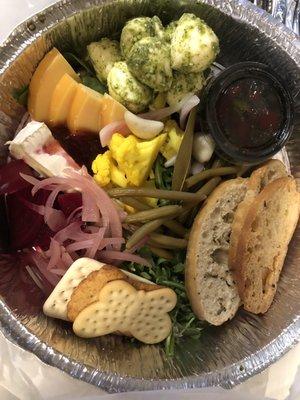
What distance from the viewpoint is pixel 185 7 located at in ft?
4.96

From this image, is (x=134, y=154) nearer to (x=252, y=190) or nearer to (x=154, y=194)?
(x=154, y=194)

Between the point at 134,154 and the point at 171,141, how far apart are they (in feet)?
0.43

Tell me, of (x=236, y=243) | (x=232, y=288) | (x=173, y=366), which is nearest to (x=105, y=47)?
(x=236, y=243)

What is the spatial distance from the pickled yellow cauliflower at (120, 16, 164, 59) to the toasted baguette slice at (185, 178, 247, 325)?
1.41 feet

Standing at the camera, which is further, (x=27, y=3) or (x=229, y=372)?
(x=27, y=3)

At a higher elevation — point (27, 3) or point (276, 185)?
point (27, 3)

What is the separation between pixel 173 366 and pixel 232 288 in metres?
0.27

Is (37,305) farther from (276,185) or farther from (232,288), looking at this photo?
(276,185)

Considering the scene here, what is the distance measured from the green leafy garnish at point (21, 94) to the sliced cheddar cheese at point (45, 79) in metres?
0.01

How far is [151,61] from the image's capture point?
55.4 inches

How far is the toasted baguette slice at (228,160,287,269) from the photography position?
149 cm

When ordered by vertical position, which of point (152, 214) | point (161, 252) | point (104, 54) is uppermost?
point (104, 54)

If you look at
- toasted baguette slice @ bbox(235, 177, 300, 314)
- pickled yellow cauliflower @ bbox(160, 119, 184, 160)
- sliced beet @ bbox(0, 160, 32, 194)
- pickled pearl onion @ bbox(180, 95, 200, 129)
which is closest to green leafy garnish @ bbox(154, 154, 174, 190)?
pickled yellow cauliflower @ bbox(160, 119, 184, 160)

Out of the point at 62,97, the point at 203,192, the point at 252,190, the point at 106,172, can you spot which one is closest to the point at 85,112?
the point at 62,97
